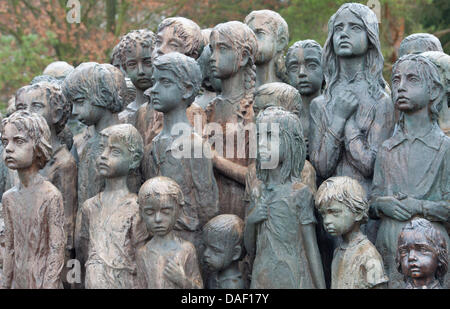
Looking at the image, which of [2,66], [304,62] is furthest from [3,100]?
[304,62]

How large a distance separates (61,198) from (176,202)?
3.41 ft

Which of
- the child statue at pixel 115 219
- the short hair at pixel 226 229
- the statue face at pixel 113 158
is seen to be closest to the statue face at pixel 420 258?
the short hair at pixel 226 229

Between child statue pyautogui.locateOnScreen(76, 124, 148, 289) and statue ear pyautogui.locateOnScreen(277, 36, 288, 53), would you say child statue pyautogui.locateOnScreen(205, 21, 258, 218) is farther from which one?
statue ear pyautogui.locateOnScreen(277, 36, 288, 53)

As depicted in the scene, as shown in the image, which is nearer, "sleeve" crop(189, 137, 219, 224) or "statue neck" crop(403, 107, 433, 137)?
"statue neck" crop(403, 107, 433, 137)

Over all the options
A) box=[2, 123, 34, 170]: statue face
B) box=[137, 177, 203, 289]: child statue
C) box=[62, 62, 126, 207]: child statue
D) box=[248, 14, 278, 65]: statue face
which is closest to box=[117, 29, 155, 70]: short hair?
box=[62, 62, 126, 207]: child statue

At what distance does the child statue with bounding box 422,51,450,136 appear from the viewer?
9.70m

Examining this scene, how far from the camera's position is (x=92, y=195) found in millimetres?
9961

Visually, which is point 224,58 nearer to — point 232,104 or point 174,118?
point 232,104

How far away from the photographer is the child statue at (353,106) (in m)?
9.50

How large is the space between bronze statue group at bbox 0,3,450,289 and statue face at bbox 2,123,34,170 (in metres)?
0.01

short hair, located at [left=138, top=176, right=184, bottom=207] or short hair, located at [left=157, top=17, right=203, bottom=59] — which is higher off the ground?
short hair, located at [left=157, top=17, right=203, bottom=59]
